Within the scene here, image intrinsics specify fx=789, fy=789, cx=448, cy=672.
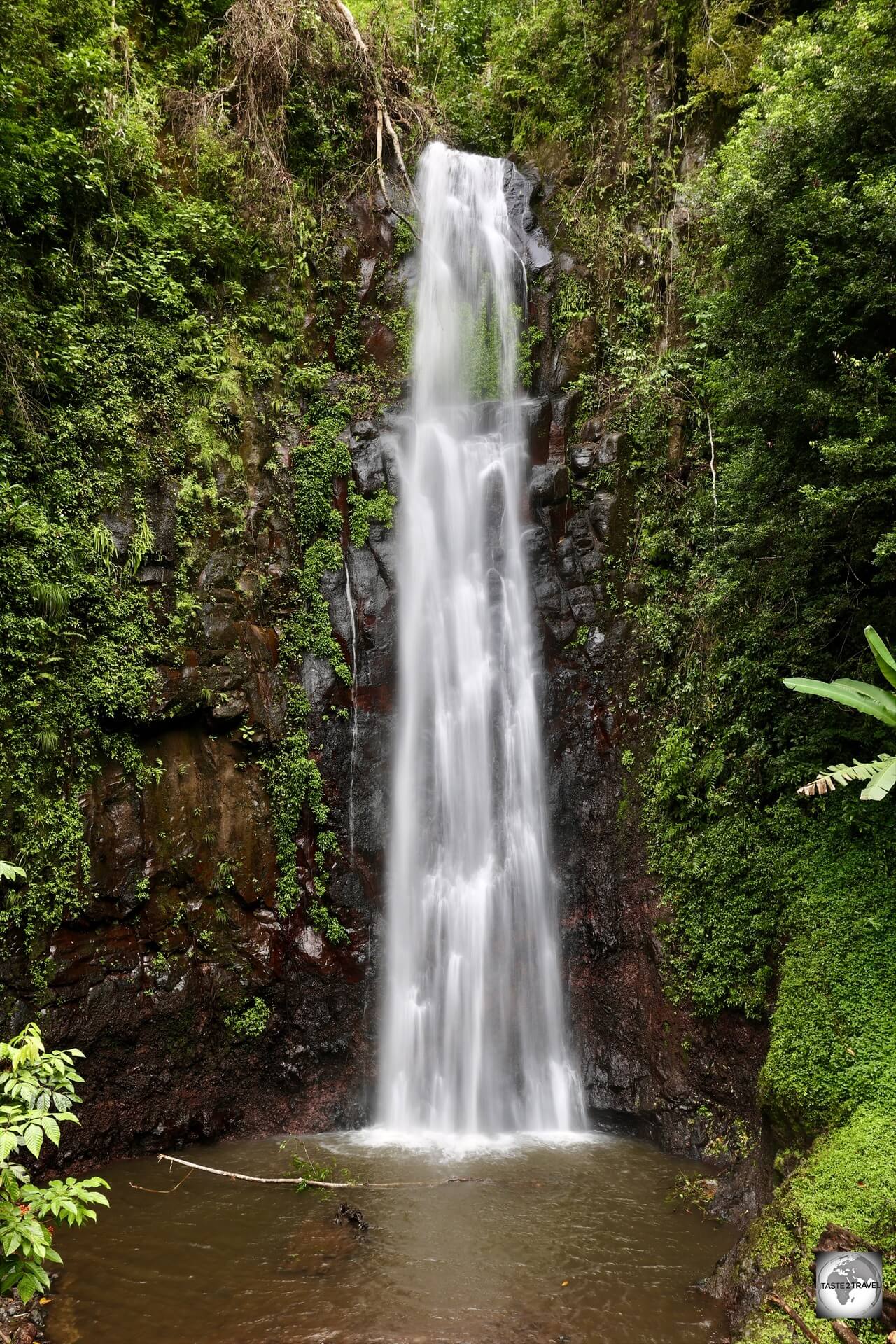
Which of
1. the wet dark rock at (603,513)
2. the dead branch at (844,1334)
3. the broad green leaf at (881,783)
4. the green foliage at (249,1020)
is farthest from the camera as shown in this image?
the wet dark rock at (603,513)

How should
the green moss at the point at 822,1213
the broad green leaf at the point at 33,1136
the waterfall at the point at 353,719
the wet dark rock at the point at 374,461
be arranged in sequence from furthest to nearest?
the wet dark rock at the point at 374,461 → the waterfall at the point at 353,719 → the green moss at the point at 822,1213 → the broad green leaf at the point at 33,1136

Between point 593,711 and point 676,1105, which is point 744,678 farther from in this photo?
point 676,1105

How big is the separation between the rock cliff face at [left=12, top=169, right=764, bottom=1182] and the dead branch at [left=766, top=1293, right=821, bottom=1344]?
121 inches

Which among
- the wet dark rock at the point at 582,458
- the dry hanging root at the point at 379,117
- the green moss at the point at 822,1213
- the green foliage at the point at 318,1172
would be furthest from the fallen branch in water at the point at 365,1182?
the dry hanging root at the point at 379,117

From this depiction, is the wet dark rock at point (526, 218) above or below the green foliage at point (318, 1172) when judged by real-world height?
above

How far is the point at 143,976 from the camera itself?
26.9 ft

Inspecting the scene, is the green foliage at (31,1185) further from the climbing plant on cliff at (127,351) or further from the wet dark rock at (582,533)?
the wet dark rock at (582,533)

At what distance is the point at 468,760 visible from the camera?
10.6 meters

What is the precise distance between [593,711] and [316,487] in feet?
16.7

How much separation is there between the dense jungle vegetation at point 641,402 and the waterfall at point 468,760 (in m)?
1.14

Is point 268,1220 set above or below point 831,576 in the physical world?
below

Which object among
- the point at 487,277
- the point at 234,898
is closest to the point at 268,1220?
the point at 234,898

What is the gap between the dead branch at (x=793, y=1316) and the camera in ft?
13.1

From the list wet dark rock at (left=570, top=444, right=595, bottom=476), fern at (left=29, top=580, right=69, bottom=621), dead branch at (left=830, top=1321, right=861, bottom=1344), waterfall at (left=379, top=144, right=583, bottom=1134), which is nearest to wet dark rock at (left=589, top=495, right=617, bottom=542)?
wet dark rock at (left=570, top=444, right=595, bottom=476)
